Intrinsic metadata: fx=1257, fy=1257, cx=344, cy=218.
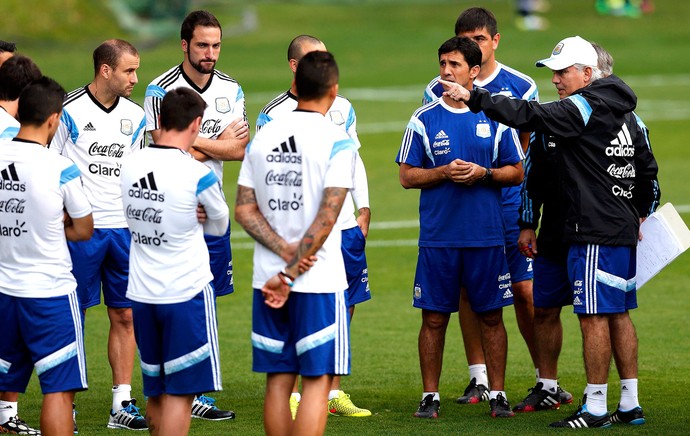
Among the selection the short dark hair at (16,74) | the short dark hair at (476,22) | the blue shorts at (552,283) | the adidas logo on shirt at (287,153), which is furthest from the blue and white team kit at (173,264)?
the short dark hair at (476,22)

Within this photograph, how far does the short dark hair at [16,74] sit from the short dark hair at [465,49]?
8.79 ft

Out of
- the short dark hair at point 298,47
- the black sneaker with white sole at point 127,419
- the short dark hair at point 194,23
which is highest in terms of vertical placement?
the short dark hair at point 194,23

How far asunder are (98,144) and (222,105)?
94cm

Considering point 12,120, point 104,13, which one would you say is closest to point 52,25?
point 104,13

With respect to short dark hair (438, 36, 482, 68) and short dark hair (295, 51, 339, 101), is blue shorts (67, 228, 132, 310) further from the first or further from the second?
short dark hair (438, 36, 482, 68)

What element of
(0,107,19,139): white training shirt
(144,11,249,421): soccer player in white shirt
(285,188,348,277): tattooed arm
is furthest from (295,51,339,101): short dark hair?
(0,107,19,139): white training shirt

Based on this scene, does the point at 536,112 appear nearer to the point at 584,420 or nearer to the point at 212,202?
the point at 584,420

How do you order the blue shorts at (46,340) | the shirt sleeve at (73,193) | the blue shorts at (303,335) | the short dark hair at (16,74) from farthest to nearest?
Answer: the short dark hair at (16,74), the blue shorts at (46,340), the shirt sleeve at (73,193), the blue shorts at (303,335)

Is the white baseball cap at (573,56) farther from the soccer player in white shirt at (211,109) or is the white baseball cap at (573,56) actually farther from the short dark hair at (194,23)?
the short dark hair at (194,23)

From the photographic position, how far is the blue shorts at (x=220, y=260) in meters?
8.83

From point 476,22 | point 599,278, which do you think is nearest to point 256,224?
point 599,278

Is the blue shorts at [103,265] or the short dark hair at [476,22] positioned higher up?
the short dark hair at [476,22]

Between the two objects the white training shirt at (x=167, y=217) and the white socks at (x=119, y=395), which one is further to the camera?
the white socks at (x=119, y=395)

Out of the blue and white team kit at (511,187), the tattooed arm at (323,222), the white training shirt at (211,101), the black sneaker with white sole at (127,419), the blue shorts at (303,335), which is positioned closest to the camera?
the tattooed arm at (323,222)
